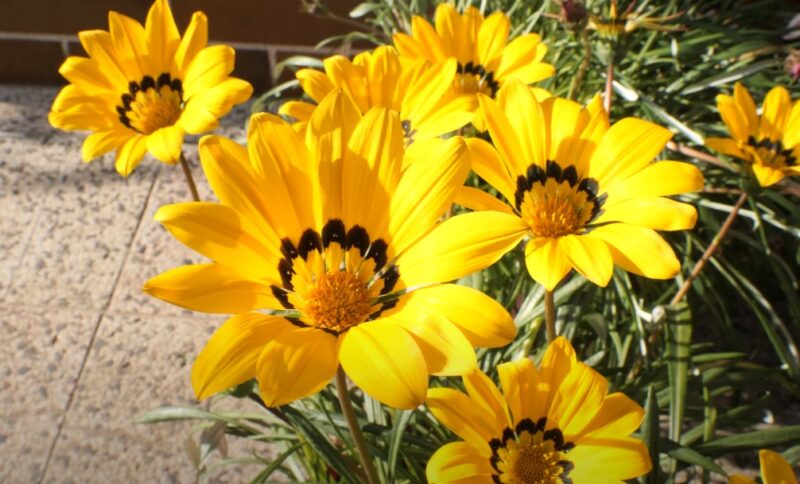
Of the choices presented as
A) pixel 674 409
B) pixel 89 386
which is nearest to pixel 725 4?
pixel 674 409

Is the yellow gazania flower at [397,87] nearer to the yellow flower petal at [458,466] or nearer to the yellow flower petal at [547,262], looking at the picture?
the yellow flower petal at [547,262]

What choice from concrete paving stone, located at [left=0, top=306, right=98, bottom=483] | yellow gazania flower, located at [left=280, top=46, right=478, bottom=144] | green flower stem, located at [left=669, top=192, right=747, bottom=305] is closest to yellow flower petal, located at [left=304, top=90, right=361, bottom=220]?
yellow gazania flower, located at [left=280, top=46, right=478, bottom=144]

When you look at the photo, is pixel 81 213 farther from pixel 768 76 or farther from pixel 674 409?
pixel 768 76

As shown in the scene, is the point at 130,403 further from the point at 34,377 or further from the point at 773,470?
the point at 773,470

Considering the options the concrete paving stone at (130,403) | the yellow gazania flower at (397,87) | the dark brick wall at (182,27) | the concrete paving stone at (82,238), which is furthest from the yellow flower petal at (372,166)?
the dark brick wall at (182,27)

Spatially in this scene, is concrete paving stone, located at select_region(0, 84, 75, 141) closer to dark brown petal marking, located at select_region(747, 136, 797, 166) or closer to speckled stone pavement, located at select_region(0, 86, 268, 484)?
speckled stone pavement, located at select_region(0, 86, 268, 484)

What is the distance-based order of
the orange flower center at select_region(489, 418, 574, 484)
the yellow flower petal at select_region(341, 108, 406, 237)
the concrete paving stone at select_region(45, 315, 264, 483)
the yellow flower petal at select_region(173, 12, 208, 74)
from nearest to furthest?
the yellow flower petal at select_region(341, 108, 406, 237)
the orange flower center at select_region(489, 418, 574, 484)
the yellow flower petal at select_region(173, 12, 208, 74)
the concrete paving stone at select_region(45, 315, 264, 483)
